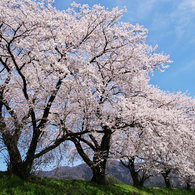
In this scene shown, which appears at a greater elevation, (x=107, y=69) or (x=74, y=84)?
(x=107, y=69)

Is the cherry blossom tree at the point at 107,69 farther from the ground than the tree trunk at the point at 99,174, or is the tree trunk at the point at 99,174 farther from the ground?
the cherry blossom tree at the point at 107,69

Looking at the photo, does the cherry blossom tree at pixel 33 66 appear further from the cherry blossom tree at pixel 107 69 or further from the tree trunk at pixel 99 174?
the tree trunk at pixel 99 174

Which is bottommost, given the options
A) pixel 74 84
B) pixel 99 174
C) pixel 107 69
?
pixel 99 174

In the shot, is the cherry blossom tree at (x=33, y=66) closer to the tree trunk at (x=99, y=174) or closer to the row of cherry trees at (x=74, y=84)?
the row of cherry trees at (x=74, y=84)

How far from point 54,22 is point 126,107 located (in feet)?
20.2

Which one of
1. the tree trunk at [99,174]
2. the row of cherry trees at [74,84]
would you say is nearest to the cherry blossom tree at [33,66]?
the row of cherry trees at [74,84]

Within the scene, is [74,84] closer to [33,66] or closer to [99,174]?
[33,66]

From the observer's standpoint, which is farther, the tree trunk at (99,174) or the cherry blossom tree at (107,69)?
the tree trunk at (99,174)

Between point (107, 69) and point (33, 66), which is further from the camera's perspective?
point (107, 69)

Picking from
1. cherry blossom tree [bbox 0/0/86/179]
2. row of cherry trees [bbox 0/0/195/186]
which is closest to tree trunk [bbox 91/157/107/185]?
row of cherry trees [bbox 0/0/195/186]

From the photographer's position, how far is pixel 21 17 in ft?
26.1

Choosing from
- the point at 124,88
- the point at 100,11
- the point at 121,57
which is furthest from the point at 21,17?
the point at 124,88

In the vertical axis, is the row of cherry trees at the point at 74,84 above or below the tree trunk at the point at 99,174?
above

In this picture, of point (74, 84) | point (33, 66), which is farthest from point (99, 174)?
point (33, 66)
